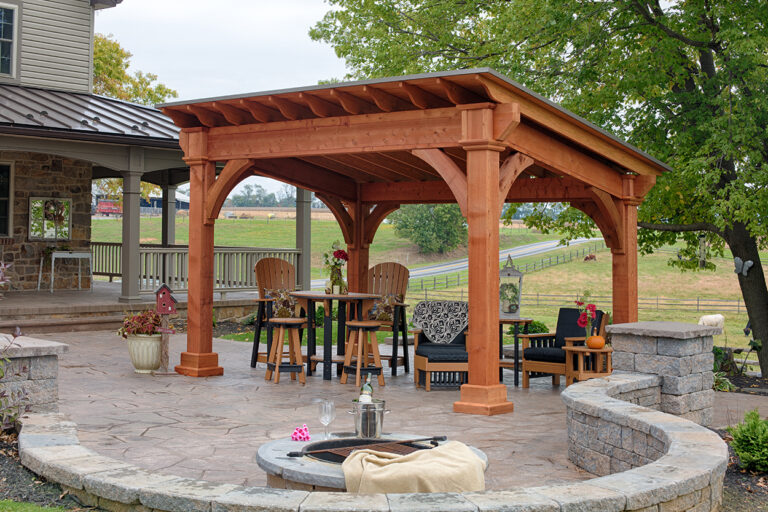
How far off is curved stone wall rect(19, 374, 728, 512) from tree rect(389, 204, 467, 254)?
133 ft

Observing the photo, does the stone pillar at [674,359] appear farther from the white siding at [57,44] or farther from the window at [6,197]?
the white siding at [57,44]

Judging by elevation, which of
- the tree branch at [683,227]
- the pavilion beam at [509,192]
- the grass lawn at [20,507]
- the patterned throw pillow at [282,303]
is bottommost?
the grass lawn at [20,507]

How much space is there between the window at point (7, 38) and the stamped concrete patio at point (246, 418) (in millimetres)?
7461

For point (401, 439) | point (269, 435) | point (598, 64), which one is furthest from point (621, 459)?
point (598, 64)

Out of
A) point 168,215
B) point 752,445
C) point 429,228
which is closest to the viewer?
point 752,445

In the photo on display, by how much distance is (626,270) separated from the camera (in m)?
10.1

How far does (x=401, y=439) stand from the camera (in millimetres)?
4391

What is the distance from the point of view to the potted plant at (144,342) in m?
8.82

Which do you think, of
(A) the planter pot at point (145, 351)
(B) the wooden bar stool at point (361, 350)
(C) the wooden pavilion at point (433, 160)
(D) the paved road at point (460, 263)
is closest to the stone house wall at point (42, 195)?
(C) the wooden pavilion at point (433, 160)

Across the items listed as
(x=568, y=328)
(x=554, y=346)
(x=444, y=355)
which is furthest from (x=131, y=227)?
(x=568, y=328)

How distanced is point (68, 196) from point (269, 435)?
10997mm

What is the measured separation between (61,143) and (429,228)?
113ft

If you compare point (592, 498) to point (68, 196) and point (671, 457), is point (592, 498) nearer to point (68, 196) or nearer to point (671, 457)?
point (671, 457)

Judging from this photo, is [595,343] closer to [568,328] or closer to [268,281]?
[568,328]
